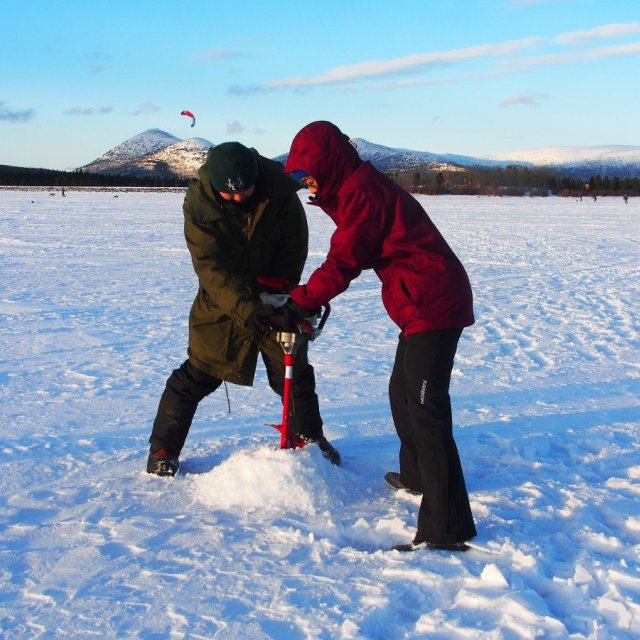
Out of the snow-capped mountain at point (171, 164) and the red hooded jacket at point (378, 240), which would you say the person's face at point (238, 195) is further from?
the snow-capped mountain at point (171, 164)

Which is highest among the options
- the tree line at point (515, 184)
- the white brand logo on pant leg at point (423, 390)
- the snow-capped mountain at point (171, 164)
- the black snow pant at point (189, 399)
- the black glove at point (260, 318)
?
the snow-capped mountain at point (171, 164)

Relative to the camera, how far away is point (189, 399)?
3.70 metres

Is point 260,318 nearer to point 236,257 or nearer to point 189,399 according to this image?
point 236,257

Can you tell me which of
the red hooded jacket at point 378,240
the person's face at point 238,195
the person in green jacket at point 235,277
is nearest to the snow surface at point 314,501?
the person in green jacket at point 235,277

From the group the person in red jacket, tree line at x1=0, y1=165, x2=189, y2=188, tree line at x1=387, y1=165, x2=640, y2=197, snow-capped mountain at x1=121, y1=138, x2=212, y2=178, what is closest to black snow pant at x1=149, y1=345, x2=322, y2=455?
the person in red jacket

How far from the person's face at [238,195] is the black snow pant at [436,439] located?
1.00m

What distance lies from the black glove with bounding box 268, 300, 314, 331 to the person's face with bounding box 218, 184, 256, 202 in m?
0.55

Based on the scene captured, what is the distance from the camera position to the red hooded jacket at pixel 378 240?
2811 millimetres

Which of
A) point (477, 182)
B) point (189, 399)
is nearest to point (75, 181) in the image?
point (477, 182)

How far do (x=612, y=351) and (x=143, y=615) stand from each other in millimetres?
5260

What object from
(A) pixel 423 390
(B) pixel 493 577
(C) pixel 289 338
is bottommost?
(B) pixel 493 577

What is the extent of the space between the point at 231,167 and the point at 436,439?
56.9 inches

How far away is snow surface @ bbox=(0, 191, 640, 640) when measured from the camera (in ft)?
8.08

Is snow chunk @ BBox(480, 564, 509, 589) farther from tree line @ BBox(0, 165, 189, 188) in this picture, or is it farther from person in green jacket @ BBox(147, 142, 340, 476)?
tree line @ BBox(0, 165, 189, 188)
